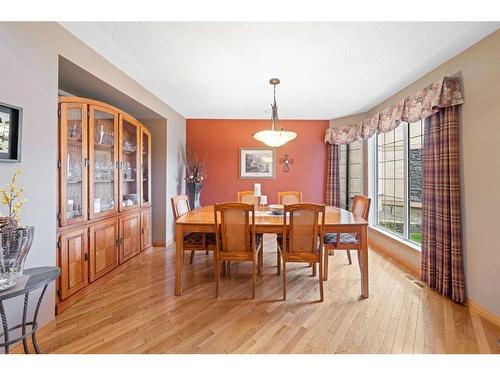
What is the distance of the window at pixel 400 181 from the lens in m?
3.18

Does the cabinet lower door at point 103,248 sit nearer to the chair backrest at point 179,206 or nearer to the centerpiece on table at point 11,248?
the chair backrest at point 179,206

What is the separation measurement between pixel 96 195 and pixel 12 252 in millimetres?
1358

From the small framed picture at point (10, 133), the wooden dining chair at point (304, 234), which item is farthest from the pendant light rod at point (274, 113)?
the small framed picture at point (10, 133)

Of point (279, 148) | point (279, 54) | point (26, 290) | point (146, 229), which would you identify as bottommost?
point (146, 229)

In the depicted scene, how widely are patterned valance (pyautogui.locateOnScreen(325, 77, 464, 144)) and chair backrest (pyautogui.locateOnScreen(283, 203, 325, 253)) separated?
159 cm

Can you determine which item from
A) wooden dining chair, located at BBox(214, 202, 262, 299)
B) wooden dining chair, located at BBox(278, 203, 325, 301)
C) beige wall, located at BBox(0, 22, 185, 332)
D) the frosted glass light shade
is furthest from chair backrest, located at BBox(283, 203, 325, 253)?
beige wall, located at BBox(0, 22, 185, 332)

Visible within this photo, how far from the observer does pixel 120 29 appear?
1.98 meters

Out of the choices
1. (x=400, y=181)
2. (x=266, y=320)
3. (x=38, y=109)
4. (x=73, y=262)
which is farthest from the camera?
(x=400, y=181)

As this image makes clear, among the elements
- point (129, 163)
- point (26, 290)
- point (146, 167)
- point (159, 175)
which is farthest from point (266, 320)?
point (159, 175)

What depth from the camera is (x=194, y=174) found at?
4492 mm

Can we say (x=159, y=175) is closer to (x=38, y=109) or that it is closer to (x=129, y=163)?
(x=129, y=163)

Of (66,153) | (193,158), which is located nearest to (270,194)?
(193,158)
